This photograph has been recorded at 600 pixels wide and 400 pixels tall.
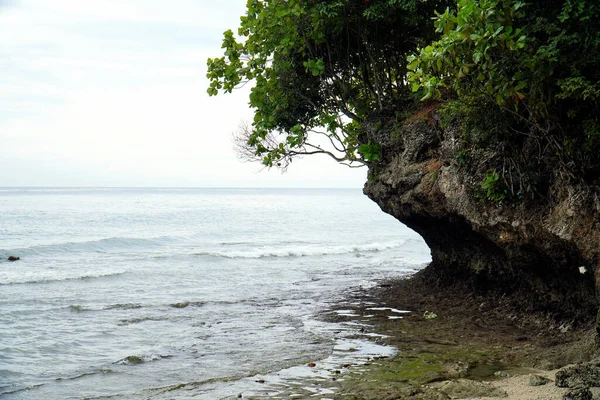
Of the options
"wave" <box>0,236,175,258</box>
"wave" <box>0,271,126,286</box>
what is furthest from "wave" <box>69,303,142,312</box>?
"wave" <box>0,236,175,258</box>

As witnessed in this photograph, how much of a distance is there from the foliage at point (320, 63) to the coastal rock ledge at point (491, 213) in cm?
114

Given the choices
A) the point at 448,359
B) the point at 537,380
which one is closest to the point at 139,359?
the point at 448,359

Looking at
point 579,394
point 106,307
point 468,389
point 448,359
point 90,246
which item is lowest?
point 90,246

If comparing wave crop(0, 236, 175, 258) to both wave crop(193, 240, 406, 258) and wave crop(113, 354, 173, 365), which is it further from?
wave crop(113, 354, 173, 365)

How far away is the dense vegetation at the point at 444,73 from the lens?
7.34 metres

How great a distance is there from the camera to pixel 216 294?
16.9 meters

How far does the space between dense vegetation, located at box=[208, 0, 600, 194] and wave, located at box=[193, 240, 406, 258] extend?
12.5 m

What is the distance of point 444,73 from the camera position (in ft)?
32.3

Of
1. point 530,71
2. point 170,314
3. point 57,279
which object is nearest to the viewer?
point 530,71

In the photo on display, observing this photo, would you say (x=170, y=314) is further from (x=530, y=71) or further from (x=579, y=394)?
(x=579, y=394)

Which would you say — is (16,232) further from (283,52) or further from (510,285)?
(510,285)

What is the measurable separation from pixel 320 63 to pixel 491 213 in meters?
5.47

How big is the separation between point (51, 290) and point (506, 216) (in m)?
14.1

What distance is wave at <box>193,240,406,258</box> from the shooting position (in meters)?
28.1
